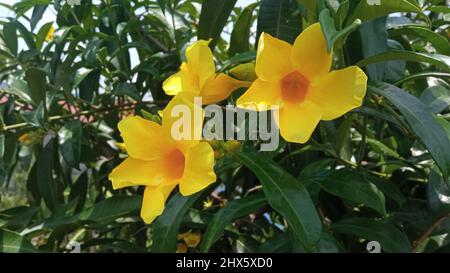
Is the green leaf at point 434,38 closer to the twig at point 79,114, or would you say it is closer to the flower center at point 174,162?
the flower center at point 174,162

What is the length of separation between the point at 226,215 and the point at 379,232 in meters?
0.33

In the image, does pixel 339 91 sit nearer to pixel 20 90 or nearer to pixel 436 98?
pixel 436 98

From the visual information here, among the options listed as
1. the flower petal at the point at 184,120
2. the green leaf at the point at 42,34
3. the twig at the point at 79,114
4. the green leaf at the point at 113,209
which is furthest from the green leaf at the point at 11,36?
the flower petal at the point at 184,120

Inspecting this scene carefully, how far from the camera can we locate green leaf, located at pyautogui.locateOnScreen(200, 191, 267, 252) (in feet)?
3.25

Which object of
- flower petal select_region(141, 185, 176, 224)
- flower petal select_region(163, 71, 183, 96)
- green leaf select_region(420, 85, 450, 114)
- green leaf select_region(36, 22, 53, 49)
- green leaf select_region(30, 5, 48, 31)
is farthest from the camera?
green leaf select_region(36, 22, 53, 49)

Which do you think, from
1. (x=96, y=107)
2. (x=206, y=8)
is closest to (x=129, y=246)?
(x=96, y=107)

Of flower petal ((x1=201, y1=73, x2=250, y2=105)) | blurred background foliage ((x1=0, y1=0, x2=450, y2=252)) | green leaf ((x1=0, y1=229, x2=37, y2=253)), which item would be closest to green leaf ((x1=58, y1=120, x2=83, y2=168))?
blurred background foliage ((x1=0, y1=0, x2=450, y2=252))

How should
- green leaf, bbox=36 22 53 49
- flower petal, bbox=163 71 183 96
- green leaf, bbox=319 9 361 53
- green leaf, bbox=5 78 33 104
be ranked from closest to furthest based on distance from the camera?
green leaf, bbox=319 9 361 53
flower petal, bbox=163 71 183 96
green leaf, bbox=5 78 33 104
green leaf, bbox=36 22 53 49

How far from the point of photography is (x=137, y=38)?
147cm

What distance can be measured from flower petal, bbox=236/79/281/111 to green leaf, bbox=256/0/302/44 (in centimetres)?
23

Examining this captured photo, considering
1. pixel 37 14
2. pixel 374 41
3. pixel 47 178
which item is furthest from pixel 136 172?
pixel 37 14

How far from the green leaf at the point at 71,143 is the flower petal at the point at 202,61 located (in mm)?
573

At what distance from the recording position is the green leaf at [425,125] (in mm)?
777

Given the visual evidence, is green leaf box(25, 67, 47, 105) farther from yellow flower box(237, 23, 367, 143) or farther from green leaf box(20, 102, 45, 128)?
yellow flower box(237, 23, 367, 143)
